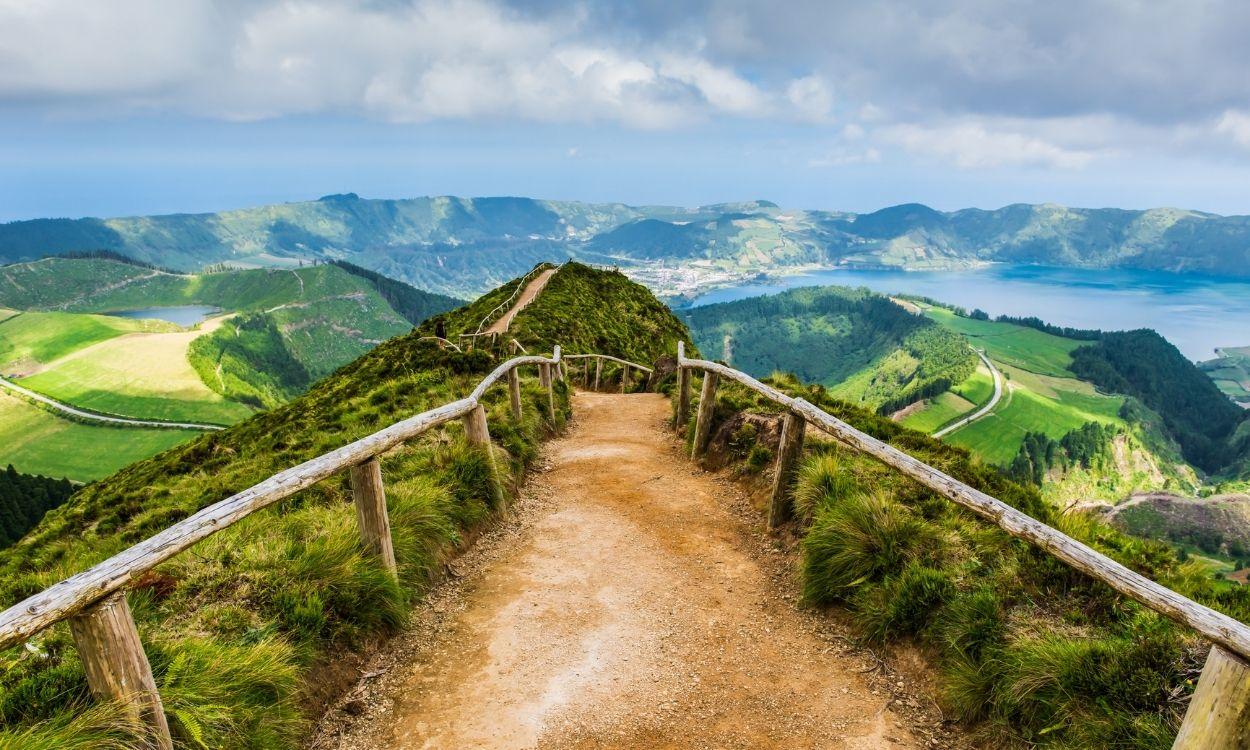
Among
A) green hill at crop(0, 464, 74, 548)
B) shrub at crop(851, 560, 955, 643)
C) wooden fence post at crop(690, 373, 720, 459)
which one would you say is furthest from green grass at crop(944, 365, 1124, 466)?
green hill at crop(0, 464, 74, 548)

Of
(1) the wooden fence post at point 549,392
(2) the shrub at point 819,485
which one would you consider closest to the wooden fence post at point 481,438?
(2) the shrub at point 819,485

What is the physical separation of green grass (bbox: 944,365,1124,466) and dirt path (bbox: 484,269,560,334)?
10850 centimetres

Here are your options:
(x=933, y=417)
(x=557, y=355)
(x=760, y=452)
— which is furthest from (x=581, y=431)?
(x=933, y=417)

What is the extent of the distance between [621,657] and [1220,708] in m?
4.08

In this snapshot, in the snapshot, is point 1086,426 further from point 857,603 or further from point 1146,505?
point 857,603

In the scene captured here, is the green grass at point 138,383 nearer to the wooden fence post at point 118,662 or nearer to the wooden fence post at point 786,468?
the wooden fence post at point 786,468

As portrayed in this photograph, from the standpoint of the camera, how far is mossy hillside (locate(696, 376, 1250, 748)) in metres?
3.92

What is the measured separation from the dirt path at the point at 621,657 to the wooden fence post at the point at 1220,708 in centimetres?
176

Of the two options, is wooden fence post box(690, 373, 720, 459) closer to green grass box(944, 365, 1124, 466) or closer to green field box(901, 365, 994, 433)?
green grass box(944, 365, 1124, 466)

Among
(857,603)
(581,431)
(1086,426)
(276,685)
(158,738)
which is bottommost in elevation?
(1086,426)

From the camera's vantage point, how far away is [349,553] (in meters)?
5.71

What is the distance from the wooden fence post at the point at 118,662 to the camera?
129 inches

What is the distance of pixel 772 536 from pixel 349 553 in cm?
508

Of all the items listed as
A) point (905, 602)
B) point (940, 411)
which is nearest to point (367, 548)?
point (905, 602)
